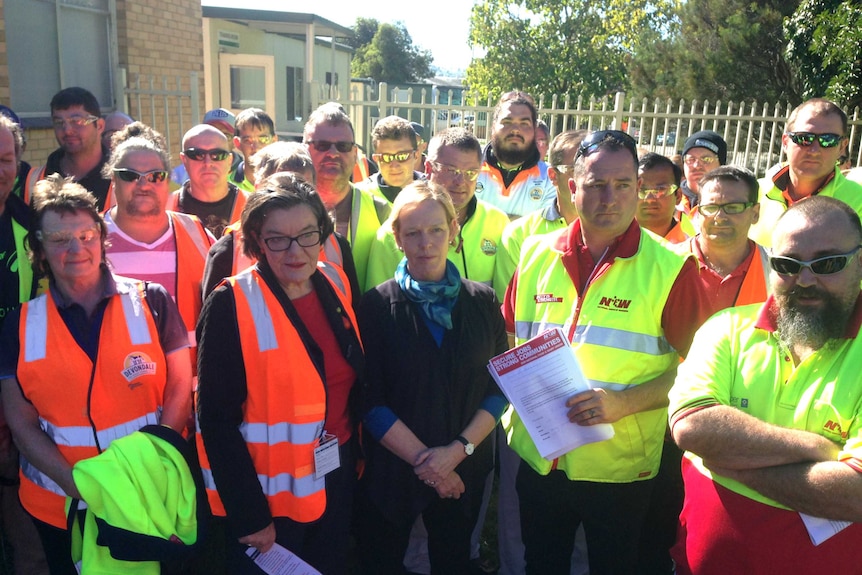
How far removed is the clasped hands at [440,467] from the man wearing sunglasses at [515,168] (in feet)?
8.80

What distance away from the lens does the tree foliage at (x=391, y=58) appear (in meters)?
58.8

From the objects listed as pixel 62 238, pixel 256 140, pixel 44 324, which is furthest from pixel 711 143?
pixel 44 324

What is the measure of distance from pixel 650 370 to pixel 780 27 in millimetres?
20540

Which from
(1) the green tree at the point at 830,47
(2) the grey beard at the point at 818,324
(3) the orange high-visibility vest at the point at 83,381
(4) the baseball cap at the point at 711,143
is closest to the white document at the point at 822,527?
(2) the grey beard at the point at 818,324

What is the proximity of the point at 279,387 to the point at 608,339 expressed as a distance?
1.37m

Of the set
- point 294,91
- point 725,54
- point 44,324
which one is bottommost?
point 44,324

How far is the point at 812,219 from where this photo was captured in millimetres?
2264

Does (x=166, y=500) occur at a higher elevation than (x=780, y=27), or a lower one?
lower

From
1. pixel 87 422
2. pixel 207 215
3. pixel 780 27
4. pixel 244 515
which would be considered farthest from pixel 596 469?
pixel 780 27

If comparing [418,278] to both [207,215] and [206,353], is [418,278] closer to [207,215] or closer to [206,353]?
[206,353]

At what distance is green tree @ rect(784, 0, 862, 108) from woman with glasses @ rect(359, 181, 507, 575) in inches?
472

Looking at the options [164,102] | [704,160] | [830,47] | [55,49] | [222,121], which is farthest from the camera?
[830,47]

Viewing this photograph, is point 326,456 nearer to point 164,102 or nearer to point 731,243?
point 731,243

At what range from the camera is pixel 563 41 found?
28266 millimetres
